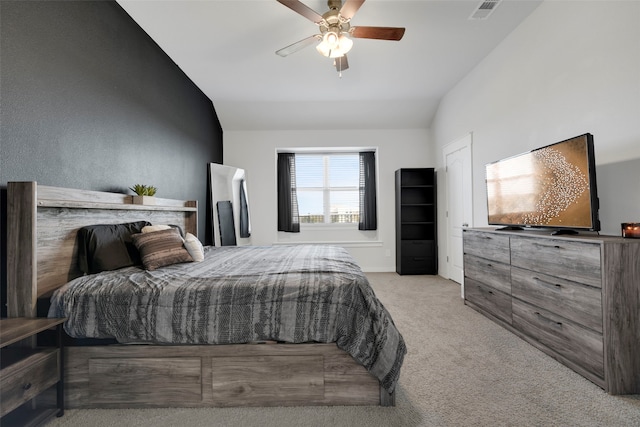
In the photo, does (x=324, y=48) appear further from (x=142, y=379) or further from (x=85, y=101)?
(x=142, y=379)

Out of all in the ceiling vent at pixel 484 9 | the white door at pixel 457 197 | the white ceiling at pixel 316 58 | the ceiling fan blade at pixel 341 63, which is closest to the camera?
the ceiling vent at pixel 484 9

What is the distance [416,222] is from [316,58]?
9.70 feet

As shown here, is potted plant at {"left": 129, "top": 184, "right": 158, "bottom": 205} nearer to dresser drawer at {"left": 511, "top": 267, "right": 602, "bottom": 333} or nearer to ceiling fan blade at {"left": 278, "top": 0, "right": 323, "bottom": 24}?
ceiling fan blade at {"left": 278, "top": 0, "right": 323, "bottom": 24}

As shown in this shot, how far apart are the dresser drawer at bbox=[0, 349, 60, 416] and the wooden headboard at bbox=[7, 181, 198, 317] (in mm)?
276

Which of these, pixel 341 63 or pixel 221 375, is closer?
pixel 221 375

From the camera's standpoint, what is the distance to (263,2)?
94.3 inches

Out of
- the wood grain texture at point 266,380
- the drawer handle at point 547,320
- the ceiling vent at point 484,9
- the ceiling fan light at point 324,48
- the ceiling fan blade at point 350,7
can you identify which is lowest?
the wood grain texture at point 266,380

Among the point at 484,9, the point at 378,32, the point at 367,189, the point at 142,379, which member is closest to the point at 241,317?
the point at 142,379

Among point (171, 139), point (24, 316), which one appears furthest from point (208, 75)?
point (24, 316)

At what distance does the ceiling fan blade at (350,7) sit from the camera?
199cm

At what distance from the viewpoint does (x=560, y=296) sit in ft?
6.31

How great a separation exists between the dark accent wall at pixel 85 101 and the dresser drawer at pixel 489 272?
10.8 ft

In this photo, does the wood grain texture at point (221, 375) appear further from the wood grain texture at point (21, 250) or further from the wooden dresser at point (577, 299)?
the wooden dresser at point (577, 299)

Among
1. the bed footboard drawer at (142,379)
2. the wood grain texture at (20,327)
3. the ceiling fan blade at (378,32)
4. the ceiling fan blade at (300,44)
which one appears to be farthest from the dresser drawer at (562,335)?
the wood grain texture at (20,327)
